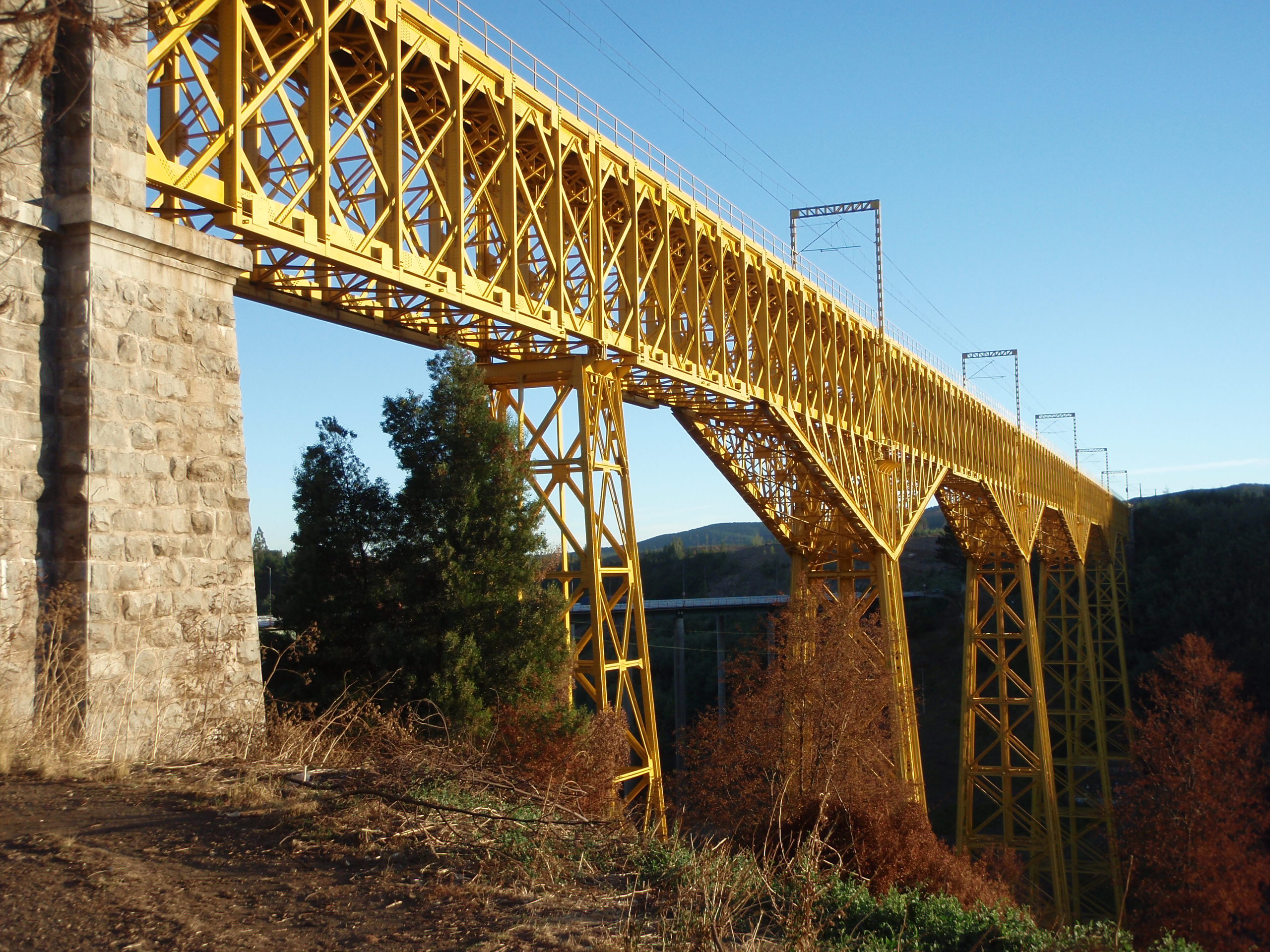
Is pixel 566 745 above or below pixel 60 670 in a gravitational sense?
below

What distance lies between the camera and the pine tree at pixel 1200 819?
23.8 meters

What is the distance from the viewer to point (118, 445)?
6777 mm

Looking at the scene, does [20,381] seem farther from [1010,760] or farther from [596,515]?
[1010,760]

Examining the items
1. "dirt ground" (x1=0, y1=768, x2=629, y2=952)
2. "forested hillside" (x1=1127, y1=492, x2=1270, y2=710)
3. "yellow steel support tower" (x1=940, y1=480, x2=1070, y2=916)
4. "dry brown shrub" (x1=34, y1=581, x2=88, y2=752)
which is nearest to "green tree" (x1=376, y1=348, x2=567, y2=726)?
"dry brown shrub" (x1=34, y1=581, x2=88, y2=752)

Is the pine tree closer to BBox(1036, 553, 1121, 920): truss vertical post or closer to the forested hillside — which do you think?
BBox(1036, 553, 1121, 920): truss vertical post

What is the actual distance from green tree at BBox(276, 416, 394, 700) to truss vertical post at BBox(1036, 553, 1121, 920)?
22.4 m

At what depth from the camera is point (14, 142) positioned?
20.6ft

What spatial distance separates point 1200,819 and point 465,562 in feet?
77.6

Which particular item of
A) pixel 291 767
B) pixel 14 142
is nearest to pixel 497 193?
pixel 14 142

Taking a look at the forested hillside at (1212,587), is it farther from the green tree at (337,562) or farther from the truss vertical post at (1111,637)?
the green tree at (337,562)

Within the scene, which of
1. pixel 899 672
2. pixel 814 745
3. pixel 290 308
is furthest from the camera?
pixel 899 672

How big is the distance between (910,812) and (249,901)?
36.2 ft

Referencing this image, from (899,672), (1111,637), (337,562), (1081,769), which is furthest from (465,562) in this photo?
(1111,637)

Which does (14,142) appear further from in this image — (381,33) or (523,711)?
(523,711)
